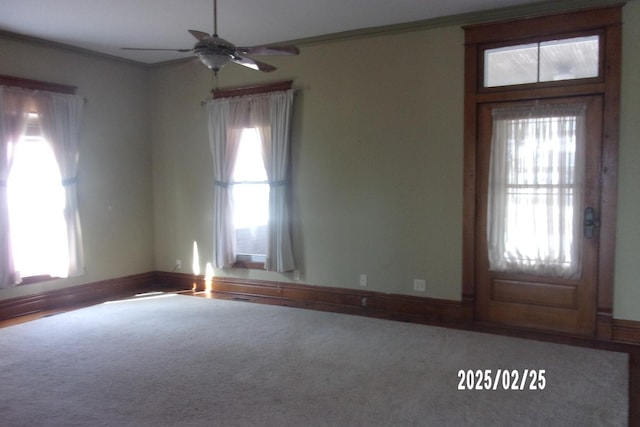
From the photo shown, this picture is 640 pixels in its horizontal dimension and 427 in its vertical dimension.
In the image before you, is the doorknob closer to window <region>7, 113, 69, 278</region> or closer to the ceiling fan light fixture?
the ceiling fan light fixture

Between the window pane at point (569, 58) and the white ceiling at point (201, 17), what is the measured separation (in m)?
0.47

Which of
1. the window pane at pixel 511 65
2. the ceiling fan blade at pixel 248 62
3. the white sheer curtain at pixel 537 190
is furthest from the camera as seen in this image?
the window pane at pixel 511 65

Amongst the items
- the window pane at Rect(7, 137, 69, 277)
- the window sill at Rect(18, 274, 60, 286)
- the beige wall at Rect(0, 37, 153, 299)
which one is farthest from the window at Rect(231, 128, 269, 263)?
the window sill at Rect(18, 274, 60, 286)

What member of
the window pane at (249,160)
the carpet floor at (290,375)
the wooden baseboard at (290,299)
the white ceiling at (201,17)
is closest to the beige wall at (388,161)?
the wooden baseboard at (290,299)

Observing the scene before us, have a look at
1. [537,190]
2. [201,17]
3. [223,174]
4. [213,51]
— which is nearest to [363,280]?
[537,190]

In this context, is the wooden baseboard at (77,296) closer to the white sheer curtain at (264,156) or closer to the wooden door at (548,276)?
the white sheer curtain at (264,156)

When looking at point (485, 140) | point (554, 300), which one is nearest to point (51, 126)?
point (485, 140)

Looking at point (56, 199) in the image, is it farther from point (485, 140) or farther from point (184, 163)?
point (485, 140)

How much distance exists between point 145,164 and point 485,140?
4368 mm

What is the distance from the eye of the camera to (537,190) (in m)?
4.28

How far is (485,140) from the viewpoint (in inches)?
179

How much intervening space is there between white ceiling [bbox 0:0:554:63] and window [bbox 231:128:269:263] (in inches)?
47.0

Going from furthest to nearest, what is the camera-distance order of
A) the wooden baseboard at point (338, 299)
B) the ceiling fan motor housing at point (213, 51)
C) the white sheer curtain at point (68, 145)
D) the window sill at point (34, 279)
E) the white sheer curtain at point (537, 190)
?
the white sheer curtain at point (68, 145), the window sill at point (34, 279), the wooden baseboard at point (338, 299), the white sheer curtain at point (537, 190), the ceiling fan motor housing at point (213, 51)

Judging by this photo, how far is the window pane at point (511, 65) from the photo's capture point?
14.2ft
